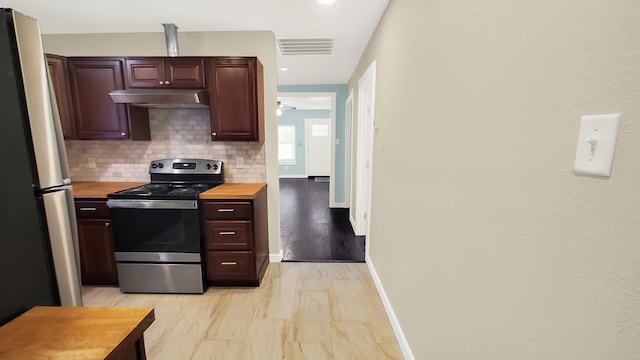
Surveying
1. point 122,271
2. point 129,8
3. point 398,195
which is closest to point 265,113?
point 129,8

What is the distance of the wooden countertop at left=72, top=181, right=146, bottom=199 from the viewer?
7.68ft

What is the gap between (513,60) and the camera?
2.56 feet

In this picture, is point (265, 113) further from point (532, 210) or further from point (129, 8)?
point (532, 210)

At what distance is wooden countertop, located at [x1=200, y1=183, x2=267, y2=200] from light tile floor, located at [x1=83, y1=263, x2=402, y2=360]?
0.92 m

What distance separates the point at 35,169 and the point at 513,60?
5.23 feet

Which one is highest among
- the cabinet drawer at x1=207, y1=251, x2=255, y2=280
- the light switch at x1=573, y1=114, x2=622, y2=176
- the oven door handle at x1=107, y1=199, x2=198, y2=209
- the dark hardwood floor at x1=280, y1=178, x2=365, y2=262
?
the light switch at x1=573, y1=114, x2=622, y2=176

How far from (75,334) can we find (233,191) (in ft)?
5.82

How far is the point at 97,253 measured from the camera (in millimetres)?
2449

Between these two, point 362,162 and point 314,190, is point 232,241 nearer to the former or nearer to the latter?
point 362,162

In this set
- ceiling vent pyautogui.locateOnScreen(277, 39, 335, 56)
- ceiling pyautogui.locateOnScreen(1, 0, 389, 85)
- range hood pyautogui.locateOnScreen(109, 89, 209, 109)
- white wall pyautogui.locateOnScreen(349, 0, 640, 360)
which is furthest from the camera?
Result: ceiling vent pyautogui.locateOnScreen(277, 39, 335, 56)

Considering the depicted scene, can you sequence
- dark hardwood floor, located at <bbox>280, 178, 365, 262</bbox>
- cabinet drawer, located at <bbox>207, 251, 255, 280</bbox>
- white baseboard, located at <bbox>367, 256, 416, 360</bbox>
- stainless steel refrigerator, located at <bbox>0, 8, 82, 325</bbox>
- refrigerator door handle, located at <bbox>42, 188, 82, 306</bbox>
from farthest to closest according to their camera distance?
dark hardwood floor, located at <bbox>280, 178, 365, 262</bbox>, cabinet drawer, located at <bbox>207, 251, 255, 280</bbox>, white baseboard, located at <bbox>367, 256, 416, 360</bbox>, refrigerator door handle, located at <bbox>42, 188, 82, 306</bbox>, stainless steel refrigerator, located at <bbox>0, 8, 82, 325</bbox>

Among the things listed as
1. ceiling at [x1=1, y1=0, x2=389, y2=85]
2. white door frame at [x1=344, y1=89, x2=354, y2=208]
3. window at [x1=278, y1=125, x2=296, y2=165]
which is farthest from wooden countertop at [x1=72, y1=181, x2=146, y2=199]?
window at [x1=278, y1=125, x2=296, y2=165]

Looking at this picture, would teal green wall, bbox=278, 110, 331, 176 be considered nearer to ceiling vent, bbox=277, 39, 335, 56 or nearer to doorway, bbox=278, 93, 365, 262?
doorway, bbox=278, 93, 365, 262

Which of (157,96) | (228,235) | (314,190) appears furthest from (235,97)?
(314,190)
